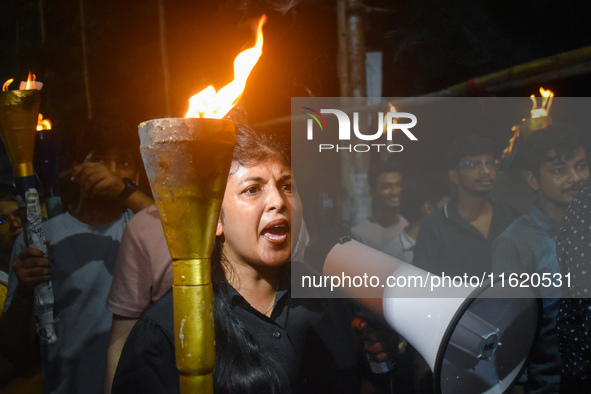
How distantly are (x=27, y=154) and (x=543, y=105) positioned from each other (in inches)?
135

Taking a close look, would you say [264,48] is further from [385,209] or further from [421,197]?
[421,197]

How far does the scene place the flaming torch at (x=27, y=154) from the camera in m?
1.22

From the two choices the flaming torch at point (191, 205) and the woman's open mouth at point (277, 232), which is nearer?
the flaming torch at point (191, 205)

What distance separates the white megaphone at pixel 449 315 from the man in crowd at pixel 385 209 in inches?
78.1

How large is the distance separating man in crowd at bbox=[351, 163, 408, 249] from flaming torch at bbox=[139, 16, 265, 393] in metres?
2.81

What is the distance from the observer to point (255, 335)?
1.44 meters

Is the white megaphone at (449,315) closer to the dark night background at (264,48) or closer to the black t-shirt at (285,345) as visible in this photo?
the black t-shirt at (285,345)

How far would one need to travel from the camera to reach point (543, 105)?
335 cm

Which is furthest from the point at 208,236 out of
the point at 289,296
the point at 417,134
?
the point at 417,134

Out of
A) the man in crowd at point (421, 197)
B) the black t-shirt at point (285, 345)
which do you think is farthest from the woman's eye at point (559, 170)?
the black t-shirt at point (285, 345)

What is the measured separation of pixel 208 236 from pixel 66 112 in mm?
3768

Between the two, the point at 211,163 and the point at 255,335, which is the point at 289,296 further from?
the point at 211,163

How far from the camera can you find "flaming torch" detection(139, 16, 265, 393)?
66 centimetres

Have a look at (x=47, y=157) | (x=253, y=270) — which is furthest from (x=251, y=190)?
(x=47, y=157)
